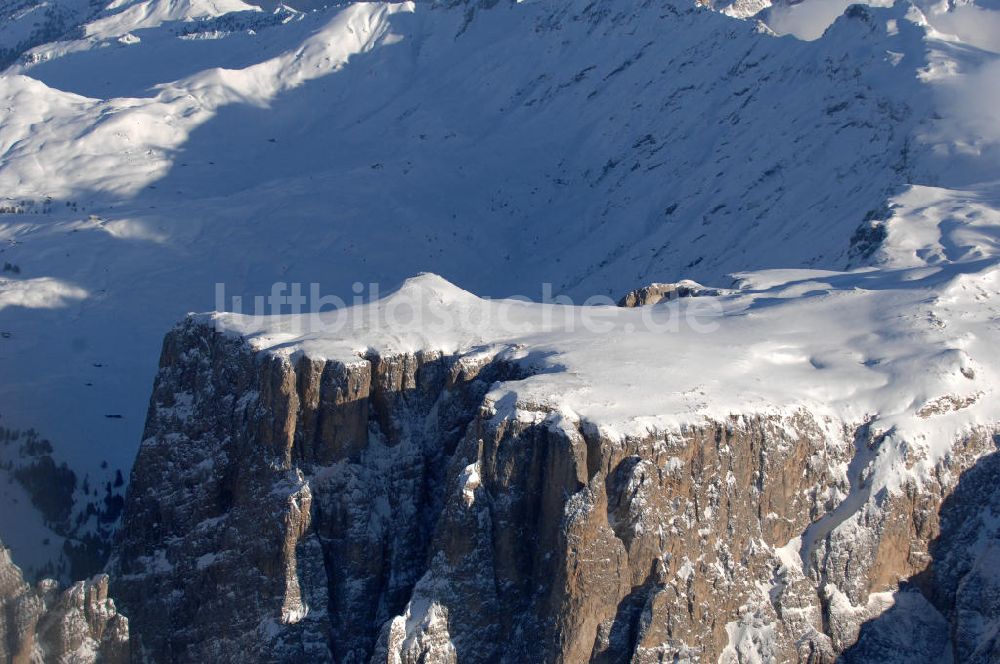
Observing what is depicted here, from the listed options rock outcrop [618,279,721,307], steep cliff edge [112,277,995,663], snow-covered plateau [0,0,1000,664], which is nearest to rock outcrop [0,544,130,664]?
snow-covered plateau [0,0,1000,664]

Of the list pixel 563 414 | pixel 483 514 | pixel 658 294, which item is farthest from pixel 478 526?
pixel 658 294

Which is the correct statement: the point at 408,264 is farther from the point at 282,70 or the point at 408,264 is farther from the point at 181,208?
the point at 282,70

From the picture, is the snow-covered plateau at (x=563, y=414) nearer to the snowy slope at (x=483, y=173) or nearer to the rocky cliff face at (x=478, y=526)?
the rocky cliff face at (x=478, y=526)

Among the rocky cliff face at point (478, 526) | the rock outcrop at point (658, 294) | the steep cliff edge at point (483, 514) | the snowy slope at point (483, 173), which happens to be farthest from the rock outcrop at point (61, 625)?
the rock outcrop at point (658, 294)

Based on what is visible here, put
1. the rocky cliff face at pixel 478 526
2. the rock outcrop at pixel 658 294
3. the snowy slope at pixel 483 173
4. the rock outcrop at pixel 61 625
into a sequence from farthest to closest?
the snowy slope at pixel 483 173, the rock outcrop at pixel 658 294, the rock outcrop at pixel 61 625, the rocky cliff face at pixel 478 526

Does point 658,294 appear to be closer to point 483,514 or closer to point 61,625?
point 483,514
